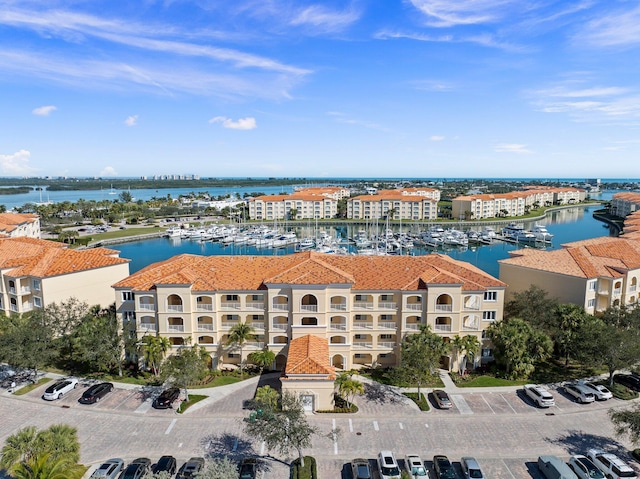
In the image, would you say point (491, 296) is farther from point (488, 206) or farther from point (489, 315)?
point (488, 206)

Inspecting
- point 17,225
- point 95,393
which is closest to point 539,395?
point 95,393

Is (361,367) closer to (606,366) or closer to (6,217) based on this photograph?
(606,366)

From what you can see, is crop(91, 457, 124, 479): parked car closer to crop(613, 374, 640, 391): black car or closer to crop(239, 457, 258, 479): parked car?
crop(239, 457, 258, 479): parked car

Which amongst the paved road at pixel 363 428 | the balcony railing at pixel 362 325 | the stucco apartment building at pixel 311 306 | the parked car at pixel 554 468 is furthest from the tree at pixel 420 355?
the parked car at pixel 554 468

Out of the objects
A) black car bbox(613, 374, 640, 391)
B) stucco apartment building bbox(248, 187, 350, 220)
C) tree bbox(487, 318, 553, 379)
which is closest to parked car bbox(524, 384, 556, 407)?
tree bbox(487, 318, 553, 379)

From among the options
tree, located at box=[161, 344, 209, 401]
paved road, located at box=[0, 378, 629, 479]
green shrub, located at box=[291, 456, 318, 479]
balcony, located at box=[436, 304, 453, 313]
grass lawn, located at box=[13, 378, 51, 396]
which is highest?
balcony, located at box=[436, 304, 453, 313]

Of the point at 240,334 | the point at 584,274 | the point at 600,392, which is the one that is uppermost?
the point at 584,274

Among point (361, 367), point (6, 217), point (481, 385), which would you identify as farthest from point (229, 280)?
point (6, 217)
